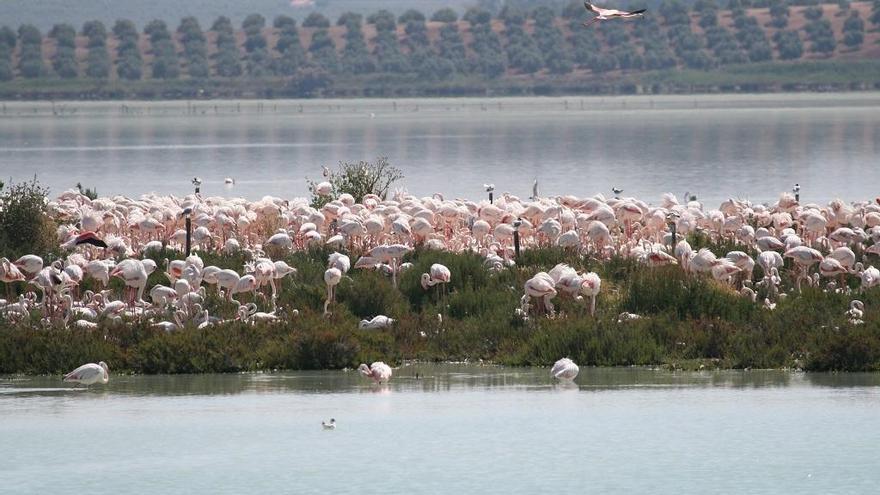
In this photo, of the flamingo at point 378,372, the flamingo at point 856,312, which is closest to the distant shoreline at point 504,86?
the flamingo at point 856,312

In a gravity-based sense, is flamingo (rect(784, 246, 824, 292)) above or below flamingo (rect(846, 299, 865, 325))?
above

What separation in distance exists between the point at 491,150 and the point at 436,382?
54086 mm

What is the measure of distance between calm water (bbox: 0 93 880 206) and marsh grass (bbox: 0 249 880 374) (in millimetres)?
21836

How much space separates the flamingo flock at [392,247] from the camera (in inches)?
682

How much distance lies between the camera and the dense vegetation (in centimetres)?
17712

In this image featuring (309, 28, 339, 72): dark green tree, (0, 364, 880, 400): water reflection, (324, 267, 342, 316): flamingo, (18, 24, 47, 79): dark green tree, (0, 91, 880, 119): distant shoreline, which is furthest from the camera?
(309, 28, 339, 72): dark green tree

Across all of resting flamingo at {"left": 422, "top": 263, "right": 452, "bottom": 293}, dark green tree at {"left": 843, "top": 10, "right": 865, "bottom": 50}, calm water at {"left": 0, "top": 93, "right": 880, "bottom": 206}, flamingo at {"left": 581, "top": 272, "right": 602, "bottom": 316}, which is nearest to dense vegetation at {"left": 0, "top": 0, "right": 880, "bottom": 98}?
dark green tree at {"left": 843, "top": 10, "right": 865, "bottom": 50}

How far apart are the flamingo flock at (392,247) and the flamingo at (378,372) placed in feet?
0.38

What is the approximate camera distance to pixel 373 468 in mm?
12328

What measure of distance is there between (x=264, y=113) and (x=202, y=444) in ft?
438

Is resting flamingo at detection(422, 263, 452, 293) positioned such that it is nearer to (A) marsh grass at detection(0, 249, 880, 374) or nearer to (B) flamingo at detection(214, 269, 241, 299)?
(A) marsh grass at detection(0, 249, 880, 374)

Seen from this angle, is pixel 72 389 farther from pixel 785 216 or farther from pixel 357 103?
pixel 357 103

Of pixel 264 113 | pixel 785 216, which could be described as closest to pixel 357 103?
pixel 264 113

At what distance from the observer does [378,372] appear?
15586mm
